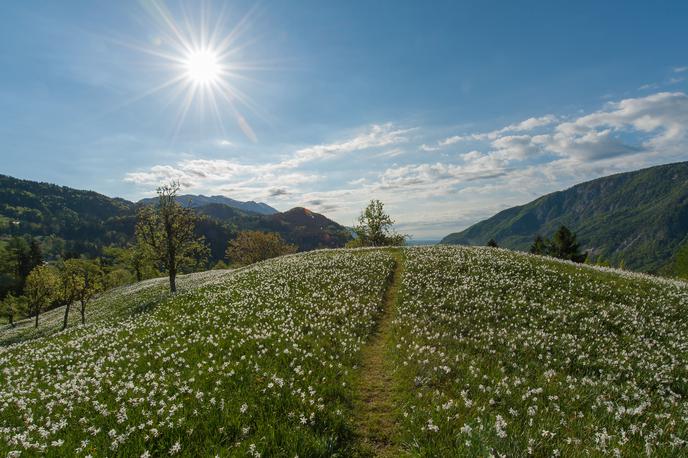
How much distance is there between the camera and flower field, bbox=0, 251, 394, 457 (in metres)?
7.22

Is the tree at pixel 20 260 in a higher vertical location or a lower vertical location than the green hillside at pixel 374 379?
higher

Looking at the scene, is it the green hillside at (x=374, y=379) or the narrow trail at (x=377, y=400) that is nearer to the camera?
the green hillside at (x=374, y=379)

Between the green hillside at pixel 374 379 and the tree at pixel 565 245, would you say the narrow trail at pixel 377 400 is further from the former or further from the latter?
the tree at pixel 565 245

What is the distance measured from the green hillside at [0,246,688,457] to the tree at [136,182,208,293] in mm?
18743

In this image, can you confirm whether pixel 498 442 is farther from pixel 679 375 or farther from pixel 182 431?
pixel 679 375

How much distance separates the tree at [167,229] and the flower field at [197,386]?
21390 mm

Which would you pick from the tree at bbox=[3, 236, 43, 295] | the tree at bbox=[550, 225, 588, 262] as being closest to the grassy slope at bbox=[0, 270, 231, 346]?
the tree at bbox=[3, 236, 43, 295]

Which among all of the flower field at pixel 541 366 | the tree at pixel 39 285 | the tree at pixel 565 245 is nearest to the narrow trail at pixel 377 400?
the flower field at pixel 541 366

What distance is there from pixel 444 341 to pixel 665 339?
9.91 m

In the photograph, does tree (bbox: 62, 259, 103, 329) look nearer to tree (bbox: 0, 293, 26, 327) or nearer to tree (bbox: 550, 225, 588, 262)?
tree (bbox: 0, 293, 26, 327)

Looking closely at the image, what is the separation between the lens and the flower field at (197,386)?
7219 millimetres

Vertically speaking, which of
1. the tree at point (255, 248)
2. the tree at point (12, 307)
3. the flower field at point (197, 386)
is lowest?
the tree at point (12, 307)

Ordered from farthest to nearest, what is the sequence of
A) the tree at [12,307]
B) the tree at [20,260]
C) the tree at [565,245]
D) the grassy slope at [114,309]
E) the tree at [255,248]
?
the tree at [255,248]
the tree at [20,260]
the tree at [565,245]
the tree at [12,307]
the grassy slope at [114,309]

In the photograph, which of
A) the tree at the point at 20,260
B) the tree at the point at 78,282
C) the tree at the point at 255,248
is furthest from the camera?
Answer: the tree at the point at 255,248
